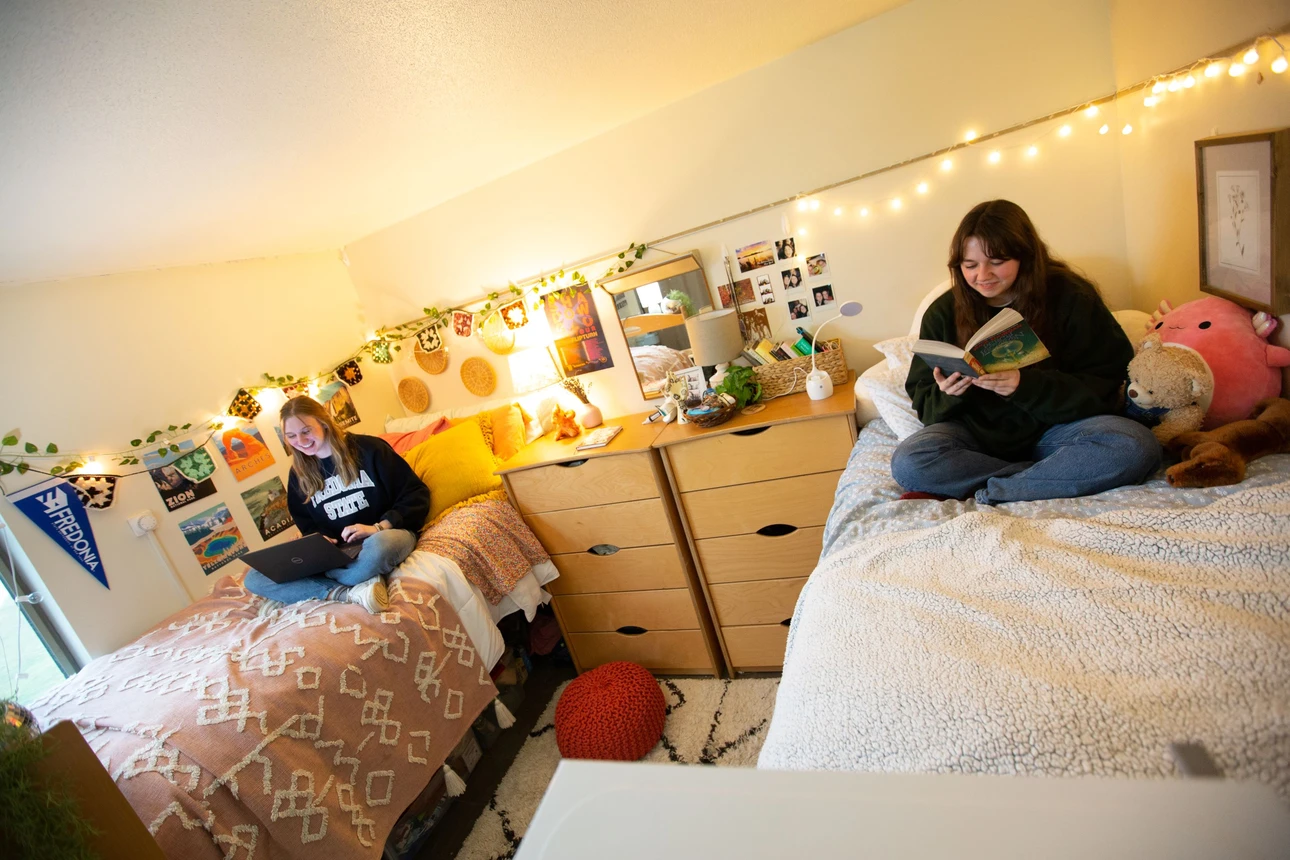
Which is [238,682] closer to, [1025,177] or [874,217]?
[874,217]

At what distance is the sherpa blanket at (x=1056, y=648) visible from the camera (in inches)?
26.2

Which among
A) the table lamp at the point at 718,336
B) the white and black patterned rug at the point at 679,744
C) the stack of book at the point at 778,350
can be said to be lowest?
the white and black patterned rug at the point at 679,744

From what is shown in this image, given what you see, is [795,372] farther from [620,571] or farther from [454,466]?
[454,466]

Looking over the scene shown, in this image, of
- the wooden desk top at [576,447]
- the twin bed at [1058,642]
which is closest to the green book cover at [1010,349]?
the twin bed at [1058,642]

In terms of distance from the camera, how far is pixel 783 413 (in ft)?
6.43

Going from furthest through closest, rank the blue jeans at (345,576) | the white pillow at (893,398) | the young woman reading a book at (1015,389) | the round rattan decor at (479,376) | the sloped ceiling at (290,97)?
the round rattan decor at (479,376), the blue jeans at (345,576), the white pillow at (893,398), the young woman reading a book at (1015,389), the sloped ceiling at (290,97)

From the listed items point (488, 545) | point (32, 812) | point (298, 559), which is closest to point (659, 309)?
point (488, 545)

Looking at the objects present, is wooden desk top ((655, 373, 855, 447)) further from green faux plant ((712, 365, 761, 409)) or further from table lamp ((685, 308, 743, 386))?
table lamp ((685, 308, 743, 386))

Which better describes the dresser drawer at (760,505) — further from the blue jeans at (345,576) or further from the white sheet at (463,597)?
the blue jeans at (345,576)

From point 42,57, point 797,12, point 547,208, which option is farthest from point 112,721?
point 797,12

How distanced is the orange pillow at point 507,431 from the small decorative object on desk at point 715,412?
0.86 meters

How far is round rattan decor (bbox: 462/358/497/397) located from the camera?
2861 mm

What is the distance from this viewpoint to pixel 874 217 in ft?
6.93

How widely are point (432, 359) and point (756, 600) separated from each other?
6.43 ft
